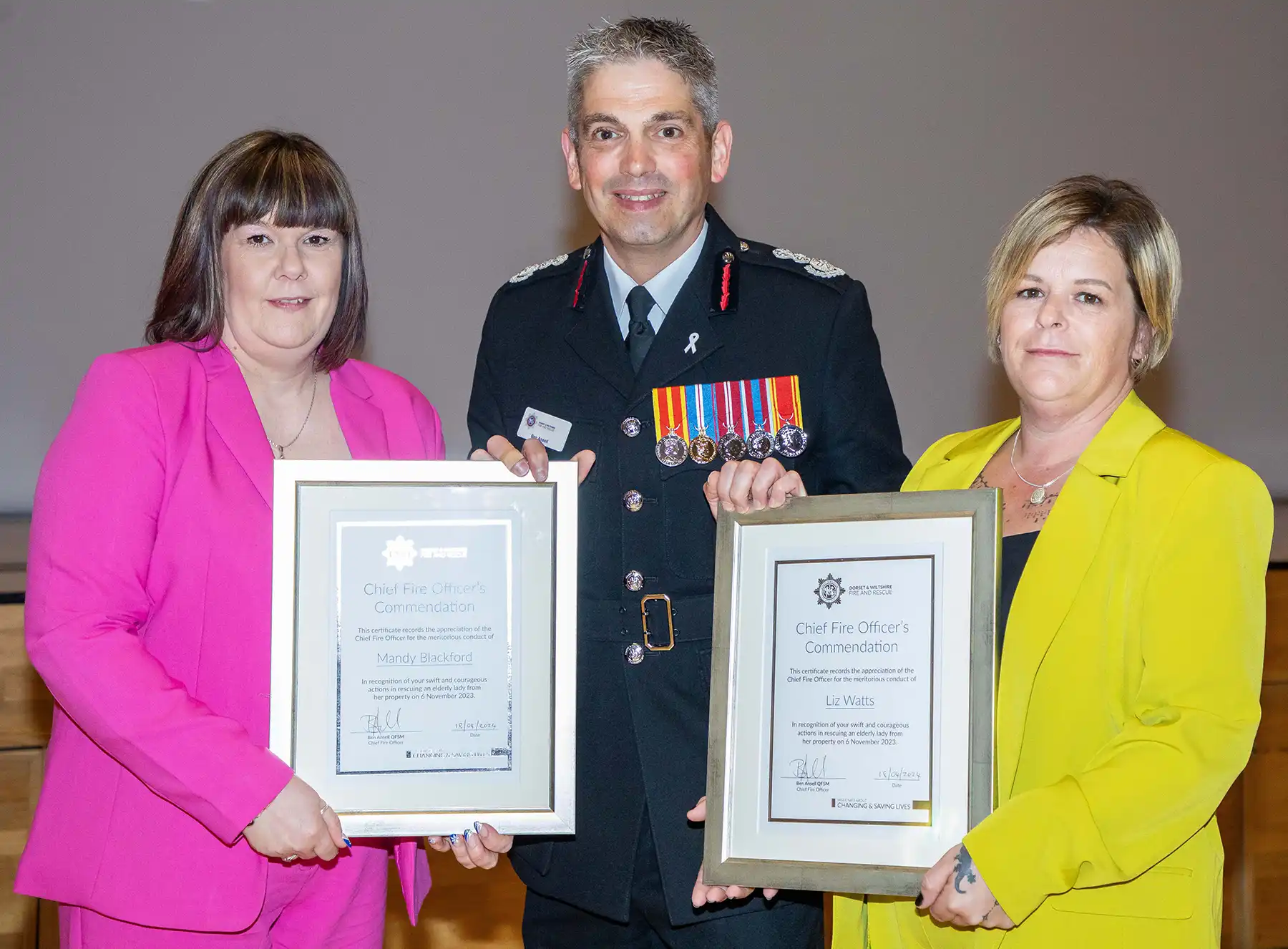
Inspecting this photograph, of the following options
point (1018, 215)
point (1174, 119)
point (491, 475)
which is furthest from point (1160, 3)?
point (491, 475)

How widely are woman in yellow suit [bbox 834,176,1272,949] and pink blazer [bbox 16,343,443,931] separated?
0.98 metres

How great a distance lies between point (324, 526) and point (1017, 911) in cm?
108

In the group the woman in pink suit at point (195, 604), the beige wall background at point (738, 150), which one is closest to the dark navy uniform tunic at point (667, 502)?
the woman in pink suit at point (195, 604)

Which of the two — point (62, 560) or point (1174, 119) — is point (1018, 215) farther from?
point (1174, 119)

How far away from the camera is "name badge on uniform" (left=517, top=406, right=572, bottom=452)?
2186 millimetres

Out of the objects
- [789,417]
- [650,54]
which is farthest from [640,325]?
[650,54]

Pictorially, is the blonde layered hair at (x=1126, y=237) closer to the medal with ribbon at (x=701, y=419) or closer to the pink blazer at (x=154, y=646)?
the medal with ribbon at (x=701, y=419)

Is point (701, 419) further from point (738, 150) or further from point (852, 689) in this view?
point (738, 150)

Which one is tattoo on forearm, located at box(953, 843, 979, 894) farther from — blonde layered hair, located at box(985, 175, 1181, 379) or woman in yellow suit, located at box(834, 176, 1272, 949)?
blonde layered hair, located at box(985, 175, 1181, 379)

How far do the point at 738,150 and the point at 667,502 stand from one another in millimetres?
2845

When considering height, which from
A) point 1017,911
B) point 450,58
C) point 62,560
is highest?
point 450,58

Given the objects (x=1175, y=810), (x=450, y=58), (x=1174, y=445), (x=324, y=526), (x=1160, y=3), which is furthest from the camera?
(x=1160, y=3)

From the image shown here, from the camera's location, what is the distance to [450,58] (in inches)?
172

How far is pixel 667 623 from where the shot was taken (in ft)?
6.80
